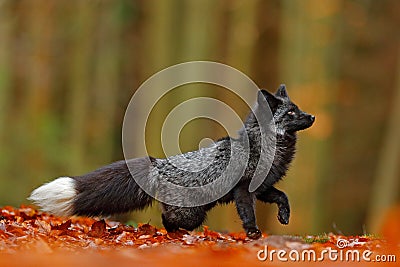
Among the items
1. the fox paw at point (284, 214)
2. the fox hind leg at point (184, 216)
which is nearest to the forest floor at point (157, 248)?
the fox hind leg at point (184, 216)

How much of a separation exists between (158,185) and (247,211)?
1.05 meters

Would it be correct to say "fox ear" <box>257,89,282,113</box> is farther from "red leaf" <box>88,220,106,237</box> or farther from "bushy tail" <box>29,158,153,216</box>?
"red leaf" <box>88,220,106,237</box>

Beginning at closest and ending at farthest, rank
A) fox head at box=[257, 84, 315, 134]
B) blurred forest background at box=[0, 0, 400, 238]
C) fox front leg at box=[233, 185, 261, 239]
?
fox front leg at box=[233, 185, 261, 239] < fox head at box=[257, 84, 315, 134] < blurred forest background at box=[0, 0, 400, 238]

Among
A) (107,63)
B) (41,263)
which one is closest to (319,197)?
(107,63)

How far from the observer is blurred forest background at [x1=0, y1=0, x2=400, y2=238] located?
20.8m

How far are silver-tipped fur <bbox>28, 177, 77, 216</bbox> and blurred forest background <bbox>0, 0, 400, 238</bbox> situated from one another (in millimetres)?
10592

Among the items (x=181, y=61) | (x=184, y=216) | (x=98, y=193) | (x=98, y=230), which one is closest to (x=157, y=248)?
(x=98, y=230)

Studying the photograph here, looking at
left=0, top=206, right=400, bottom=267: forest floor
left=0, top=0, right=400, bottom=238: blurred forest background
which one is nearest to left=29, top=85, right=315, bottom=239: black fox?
left=0, top=206, right=400, bottom=267: forest floor

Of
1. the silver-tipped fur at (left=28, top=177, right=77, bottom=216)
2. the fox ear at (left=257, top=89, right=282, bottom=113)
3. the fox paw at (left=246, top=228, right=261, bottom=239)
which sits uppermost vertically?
the fox ear at (left=257, top=89, right=282, bottom=113)

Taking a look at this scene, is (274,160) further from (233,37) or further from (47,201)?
(233,37)

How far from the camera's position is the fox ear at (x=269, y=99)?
955 cm

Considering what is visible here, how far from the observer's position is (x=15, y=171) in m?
27.5

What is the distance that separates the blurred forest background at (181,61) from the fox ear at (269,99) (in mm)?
10199

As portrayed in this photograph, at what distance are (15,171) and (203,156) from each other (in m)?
19.0
